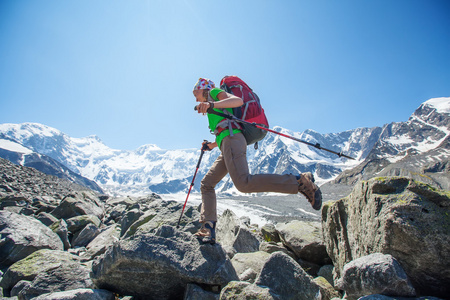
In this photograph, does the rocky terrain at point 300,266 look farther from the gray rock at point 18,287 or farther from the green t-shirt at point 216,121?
the green t-shirt at point 216,121

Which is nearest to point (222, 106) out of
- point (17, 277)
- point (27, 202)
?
point (17, 277)

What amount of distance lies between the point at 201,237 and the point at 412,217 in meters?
3.46

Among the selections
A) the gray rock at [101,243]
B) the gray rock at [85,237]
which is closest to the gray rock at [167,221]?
the gray rock at [101,243]

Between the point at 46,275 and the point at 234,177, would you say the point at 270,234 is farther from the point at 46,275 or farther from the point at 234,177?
the point at 46,275

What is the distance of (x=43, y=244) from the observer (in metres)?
7.39

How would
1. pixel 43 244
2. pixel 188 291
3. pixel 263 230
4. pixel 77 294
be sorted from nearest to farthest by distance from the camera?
pixel 77 294
pixel 188 291
pixel 43 244
pixel 263 230

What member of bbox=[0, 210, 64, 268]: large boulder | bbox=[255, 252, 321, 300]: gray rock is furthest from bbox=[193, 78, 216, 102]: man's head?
bbox=[0, 210, 64, 268]: large boulder

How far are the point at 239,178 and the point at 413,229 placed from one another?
2.62 metres

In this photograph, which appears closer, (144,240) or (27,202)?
(144,240)

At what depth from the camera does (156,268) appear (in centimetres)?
408

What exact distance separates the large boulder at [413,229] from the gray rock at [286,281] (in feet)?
3.92

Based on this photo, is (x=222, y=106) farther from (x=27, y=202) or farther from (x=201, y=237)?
(x=27, y=202)

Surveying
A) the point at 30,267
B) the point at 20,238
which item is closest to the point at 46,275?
the point at 30,267

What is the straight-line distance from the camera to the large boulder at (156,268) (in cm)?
405
